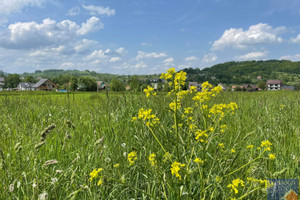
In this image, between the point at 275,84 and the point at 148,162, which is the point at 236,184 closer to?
the point at 148,162

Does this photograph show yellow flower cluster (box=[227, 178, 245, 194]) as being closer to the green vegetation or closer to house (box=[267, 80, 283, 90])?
the green vegetation

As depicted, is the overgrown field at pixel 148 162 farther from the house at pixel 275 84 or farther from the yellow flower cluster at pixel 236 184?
the house at pixel 275 84

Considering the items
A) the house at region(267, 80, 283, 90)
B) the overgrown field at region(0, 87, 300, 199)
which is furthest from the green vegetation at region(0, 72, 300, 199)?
the house at region(267, 80, 283, 90)

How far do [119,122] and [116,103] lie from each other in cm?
136

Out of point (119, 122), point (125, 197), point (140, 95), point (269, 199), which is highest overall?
point (140, 95)

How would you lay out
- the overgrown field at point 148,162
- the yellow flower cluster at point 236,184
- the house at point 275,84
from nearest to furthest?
the yellow flower cluster at point 236,184, the overgrown field at point 148,162, the house at point 275,84

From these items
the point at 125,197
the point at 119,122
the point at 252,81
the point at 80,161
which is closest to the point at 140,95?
the point at 119,122

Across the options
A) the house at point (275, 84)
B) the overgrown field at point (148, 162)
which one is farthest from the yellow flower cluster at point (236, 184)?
the house at point (275, 84)

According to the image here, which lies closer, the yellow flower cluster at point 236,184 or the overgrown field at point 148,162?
the yellow flower cluster at point 236,184

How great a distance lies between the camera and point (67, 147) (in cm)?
283

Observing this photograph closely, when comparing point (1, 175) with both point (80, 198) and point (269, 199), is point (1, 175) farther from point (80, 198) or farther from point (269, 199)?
point (269, 199)

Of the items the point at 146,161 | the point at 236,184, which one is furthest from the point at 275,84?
the point at 236,184

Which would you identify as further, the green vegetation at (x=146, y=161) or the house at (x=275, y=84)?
the house at (x=275, y=84)

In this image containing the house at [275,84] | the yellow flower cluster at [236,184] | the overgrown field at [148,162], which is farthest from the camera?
the house at [275,84]
